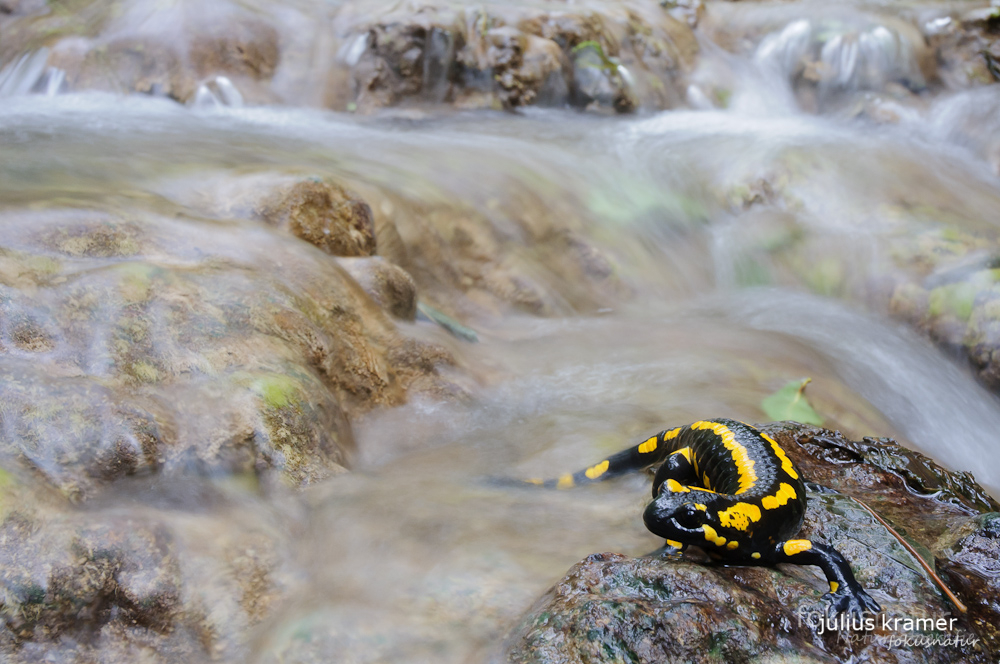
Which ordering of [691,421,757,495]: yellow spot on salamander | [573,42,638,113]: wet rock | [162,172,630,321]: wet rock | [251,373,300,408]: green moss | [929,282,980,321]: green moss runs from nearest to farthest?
[691,421,757,495]: yellow spot on salamander < [251,373,300,408]: green moss < [162,172,630,321]: wet rock < [929,282,980,321]: green moss < [573,42,638,113]: wet rock

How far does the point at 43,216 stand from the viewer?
3.24 meters

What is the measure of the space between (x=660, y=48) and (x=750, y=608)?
10429 millimetres

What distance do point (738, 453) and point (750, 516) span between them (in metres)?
0.52

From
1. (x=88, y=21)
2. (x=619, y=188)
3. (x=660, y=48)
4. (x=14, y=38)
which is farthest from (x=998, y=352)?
(x=14, y=38)

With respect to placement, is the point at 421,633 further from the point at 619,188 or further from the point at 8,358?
the point at 619,188

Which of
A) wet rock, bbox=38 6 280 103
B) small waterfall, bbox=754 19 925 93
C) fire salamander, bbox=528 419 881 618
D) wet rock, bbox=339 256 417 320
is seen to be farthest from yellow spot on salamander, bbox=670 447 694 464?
small waterfall, bbox=754 19 925 93

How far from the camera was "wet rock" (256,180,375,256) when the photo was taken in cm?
416

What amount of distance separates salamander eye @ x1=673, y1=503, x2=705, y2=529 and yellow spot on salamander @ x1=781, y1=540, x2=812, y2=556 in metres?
0.34

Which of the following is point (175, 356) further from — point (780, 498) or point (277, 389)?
point (780, 498)

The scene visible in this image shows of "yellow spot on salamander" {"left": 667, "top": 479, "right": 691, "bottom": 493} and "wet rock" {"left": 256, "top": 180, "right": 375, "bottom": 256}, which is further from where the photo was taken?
"wet rock" {"left": 256, "top": 180, "right": 375, "bottom": 256}

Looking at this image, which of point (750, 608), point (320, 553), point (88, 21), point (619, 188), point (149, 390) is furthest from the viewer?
point (88, 21)

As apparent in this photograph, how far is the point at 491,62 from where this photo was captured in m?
9.01

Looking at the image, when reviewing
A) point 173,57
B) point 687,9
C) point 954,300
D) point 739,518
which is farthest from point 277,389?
point 687,9

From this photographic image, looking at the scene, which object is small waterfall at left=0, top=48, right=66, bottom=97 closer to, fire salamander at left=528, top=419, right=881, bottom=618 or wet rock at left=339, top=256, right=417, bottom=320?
wet rock at left=339, top=256, right=417, bottom=320
